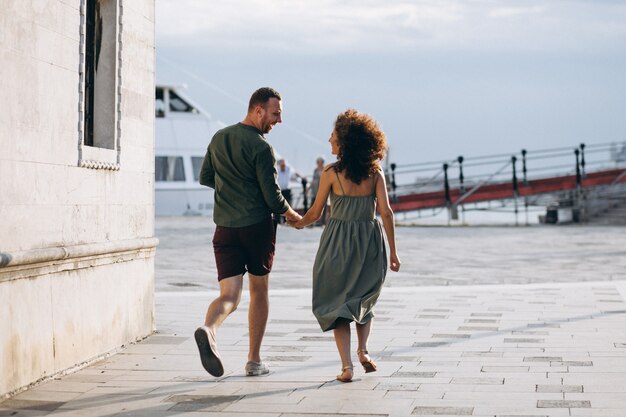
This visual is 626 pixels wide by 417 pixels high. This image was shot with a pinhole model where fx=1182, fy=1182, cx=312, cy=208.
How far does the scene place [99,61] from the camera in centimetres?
820

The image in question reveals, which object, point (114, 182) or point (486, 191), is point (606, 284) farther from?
point (486, 191)

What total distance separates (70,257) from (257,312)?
46.6 inches

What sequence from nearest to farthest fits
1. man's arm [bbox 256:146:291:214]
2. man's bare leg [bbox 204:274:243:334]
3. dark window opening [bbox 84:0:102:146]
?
man's bare leg [bbox 204:274:243:334] < man's arm [bbox 256:146:291:214] < dark window opening [bbox 84:0:102:146]

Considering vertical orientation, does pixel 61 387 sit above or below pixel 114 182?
→ below

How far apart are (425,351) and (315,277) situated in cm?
141

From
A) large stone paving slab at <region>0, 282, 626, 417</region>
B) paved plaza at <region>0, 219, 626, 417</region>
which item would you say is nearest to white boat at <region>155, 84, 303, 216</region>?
paved plaza at <region>0, 219, 626, 417</region>

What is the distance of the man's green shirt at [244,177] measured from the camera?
6996 mm

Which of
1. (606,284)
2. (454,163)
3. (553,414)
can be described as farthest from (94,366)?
(454,163)

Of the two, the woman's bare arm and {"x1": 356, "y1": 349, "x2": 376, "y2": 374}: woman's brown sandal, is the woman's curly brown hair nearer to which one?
the woman's bare arm

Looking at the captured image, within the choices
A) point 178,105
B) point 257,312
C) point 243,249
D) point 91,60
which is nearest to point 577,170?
point 91,60

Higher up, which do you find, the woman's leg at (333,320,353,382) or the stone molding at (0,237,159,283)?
the stone molding at (0,237,159,283)

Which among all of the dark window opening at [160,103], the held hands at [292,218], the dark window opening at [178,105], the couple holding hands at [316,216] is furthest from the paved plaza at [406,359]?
the dark window opening at [178,105]

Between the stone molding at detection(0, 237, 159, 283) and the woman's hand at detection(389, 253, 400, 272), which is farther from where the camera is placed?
the woman's hand at detection(389, 253, 400, 272)

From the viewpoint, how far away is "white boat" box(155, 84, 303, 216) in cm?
4588
